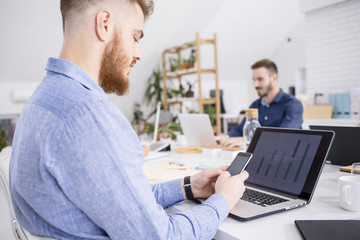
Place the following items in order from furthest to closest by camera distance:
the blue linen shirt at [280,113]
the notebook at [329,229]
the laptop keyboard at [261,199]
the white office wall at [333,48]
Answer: the white office wall at [333,48]
the blue linen shirt at [280,113]
the laptop keyboard at [261,199]
the notebook at [329,229]

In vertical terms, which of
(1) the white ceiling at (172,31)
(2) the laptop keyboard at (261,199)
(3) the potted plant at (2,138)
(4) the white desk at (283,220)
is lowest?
(3) the potted plant at (2,138)

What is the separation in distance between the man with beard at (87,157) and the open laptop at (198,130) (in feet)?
4.79

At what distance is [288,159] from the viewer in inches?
47.4

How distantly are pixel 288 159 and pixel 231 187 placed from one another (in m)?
0.31

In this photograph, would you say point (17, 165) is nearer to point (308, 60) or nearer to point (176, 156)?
point (176, 156)

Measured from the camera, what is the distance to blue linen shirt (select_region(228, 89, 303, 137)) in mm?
3072

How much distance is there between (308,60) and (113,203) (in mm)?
5221

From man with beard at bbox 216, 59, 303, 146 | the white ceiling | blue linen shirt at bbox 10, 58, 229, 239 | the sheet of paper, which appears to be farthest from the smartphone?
the white ceiling

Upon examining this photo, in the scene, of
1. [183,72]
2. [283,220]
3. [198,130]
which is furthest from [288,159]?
[183,72]

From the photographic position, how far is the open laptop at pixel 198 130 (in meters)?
2.38

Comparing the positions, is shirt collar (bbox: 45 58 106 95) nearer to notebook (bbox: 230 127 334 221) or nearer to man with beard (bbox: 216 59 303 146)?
notebook (bbox: 230 127 334 221)

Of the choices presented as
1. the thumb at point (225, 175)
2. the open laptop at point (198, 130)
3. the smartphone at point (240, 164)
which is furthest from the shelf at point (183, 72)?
the thumb at point (225, 175)

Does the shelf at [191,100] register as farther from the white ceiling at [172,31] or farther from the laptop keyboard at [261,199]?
the laptop keyboard at [261,199]

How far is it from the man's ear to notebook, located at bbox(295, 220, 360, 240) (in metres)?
0.72
